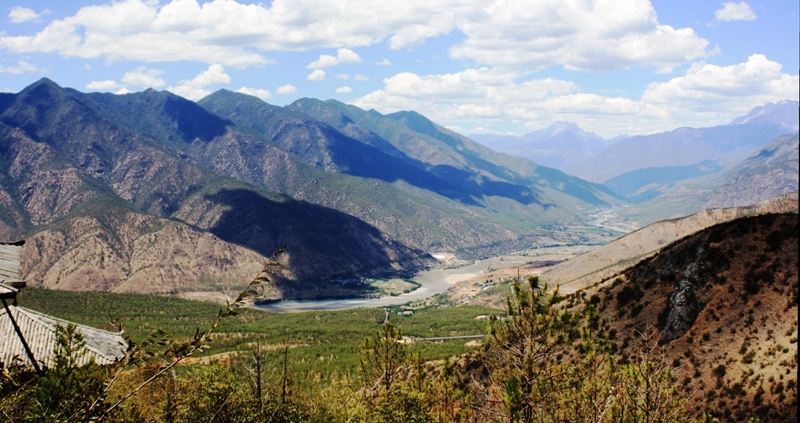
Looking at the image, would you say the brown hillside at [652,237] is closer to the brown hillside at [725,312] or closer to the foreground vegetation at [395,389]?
the brown hillside at [725,312]

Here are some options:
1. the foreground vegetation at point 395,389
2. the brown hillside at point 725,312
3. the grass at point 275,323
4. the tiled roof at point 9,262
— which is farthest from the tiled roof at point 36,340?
the grass at point 275,323

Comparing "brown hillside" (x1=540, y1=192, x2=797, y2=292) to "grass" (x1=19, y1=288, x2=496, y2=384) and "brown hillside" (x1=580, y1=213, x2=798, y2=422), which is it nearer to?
"grass" (x1=19, y1=288, x2=496, y2=384)

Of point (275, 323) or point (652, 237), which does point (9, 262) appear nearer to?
point (275, 323)

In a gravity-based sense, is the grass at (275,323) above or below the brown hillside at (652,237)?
below

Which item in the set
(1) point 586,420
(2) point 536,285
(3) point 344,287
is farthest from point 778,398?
(3) point 344,287

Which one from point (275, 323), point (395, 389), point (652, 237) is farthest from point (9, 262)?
point (652, 237)

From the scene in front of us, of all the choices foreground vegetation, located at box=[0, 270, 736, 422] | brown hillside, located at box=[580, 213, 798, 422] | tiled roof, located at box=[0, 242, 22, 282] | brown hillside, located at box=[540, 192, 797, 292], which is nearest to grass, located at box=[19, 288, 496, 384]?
brown hillside, located at box=[540, 192, 797, 292]

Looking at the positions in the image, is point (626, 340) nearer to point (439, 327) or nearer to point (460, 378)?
point (460, 378)

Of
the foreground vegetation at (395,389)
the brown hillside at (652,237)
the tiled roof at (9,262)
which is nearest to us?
the foreground vegetation at (395,389)
